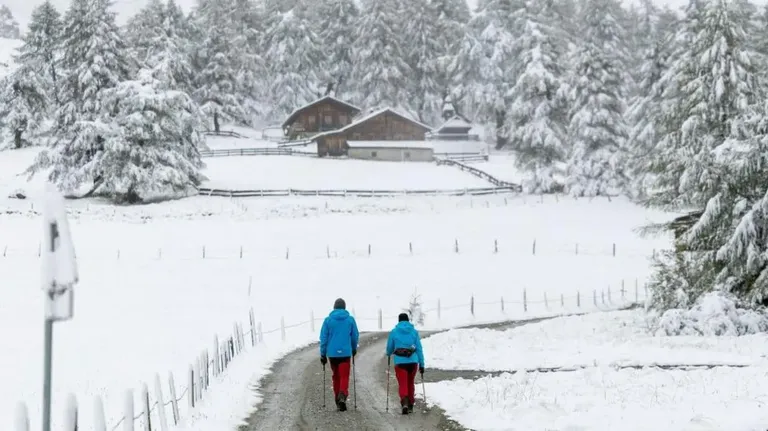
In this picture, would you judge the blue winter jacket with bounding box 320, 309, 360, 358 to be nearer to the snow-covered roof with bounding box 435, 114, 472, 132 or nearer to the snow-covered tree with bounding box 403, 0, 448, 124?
the snow-covered roof with bounding box 435, 114, 472, 132

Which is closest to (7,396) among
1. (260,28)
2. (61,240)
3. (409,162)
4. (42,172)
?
(61,240)

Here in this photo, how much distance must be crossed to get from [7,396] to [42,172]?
1966 inches

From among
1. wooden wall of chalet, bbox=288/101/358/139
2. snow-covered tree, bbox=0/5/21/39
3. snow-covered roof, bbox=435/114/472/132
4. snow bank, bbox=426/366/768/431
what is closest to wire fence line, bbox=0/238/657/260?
snow bank, bbox=426/366/768/431

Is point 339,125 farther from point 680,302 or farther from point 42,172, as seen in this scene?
point 680,302

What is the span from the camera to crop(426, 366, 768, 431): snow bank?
9.97 m

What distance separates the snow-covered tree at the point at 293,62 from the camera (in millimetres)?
93188

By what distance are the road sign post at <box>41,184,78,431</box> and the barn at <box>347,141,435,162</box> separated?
71.2m

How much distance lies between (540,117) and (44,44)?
4818 centimetres

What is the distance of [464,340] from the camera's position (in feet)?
71.8

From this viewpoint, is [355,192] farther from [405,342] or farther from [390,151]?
[405,342]

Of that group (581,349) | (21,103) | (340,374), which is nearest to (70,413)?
(340,374)

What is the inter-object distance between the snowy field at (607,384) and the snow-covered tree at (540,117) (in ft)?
122

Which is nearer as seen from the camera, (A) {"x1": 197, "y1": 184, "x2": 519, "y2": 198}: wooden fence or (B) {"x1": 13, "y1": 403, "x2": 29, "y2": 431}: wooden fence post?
(B) {"x1": 13, "y1": 403, "x2": 29, "y2": 431}: wooden fence post

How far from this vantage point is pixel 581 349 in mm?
19484
